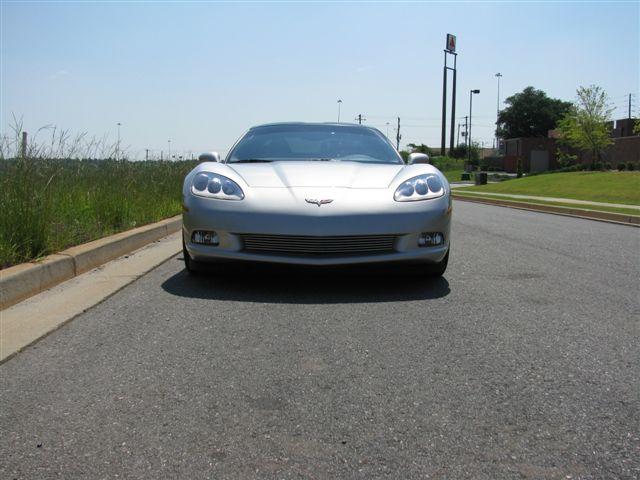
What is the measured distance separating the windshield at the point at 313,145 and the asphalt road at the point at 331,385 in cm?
143

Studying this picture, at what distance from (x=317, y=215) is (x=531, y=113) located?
368ft

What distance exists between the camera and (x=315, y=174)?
5246mm

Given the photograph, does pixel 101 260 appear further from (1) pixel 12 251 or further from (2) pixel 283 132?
(2) pixel 283 132

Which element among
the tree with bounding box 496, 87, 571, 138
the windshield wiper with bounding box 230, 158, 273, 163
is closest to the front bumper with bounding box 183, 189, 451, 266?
the windshield wiper with bounding box 230, 158, 273, 163

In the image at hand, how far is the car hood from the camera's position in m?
5.07

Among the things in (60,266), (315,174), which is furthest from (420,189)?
(60,266)

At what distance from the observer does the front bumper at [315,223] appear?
4.73m

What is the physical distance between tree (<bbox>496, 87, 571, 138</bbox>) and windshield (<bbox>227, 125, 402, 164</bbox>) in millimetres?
109167

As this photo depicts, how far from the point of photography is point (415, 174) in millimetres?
5289

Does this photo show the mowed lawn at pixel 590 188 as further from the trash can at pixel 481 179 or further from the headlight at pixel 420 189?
the headlight at pixel 420 189

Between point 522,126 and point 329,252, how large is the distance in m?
113

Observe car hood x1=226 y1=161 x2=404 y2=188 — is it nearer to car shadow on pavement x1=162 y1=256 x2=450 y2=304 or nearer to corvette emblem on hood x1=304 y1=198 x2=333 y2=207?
corvette emblem on hood x1=304 y1=198 x2=333 y2=207

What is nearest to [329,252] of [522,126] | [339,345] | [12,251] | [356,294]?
[356,294]

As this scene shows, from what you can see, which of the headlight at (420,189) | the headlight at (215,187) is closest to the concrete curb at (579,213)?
the headlight at (420,189)
